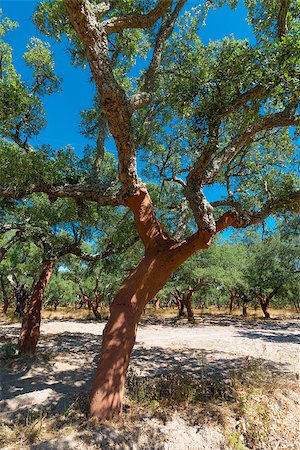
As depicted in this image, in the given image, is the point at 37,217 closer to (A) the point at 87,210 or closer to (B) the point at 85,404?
(A) the point at 87,210

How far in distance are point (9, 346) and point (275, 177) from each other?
961cm

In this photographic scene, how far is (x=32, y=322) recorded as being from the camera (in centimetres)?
922

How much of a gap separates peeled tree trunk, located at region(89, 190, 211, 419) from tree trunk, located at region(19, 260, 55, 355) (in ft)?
16.9

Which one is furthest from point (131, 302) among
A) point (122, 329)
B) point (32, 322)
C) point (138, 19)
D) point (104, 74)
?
point (32, 322)

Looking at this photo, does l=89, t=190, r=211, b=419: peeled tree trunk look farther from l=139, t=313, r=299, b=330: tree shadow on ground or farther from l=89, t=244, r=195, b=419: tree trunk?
l=139, t=313, r=299, b=330: tree shadow on ground

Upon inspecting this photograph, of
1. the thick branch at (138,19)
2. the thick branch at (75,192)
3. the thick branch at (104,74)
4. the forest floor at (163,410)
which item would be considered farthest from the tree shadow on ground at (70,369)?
the thick branch at (138,19)

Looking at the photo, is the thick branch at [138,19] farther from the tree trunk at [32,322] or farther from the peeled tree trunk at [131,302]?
the tree trunk at [32,322]

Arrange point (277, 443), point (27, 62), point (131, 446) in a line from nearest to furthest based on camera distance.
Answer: point (131, 446)
point (277, 443)
point (27, 62)

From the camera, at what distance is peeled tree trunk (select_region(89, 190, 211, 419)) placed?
4328 millimetres

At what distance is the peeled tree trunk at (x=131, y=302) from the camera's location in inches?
170

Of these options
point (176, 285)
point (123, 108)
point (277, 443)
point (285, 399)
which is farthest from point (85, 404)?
point (176, 285)

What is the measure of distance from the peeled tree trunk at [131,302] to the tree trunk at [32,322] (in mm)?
5139

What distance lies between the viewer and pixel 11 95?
5820mm

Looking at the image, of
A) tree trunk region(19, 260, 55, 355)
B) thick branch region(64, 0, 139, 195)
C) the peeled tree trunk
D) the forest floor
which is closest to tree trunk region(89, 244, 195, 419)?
the peeled tree trunk
